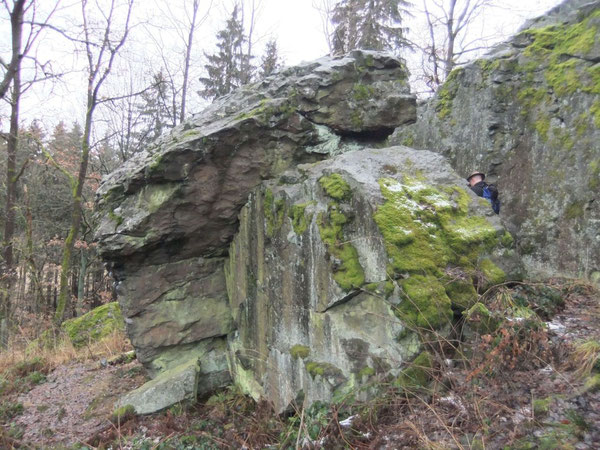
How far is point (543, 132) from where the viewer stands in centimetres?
572

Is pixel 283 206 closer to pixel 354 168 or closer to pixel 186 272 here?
pixel 354 168

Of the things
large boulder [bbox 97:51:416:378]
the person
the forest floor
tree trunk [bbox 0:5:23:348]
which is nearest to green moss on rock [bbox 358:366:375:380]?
the forest floor

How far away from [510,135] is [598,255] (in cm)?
224

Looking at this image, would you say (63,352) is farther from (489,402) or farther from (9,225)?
(489,402)

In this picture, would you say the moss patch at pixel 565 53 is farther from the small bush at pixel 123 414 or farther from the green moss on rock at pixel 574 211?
the small bush at pixel 123 414

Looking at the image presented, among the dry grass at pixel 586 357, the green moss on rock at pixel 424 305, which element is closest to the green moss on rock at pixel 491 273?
the green moss on rock at pixel 424 305

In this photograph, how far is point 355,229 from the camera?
10.7ft

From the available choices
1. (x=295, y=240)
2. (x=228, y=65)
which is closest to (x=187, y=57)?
(x=228, y=65)

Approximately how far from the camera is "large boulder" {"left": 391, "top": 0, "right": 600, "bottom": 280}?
16.9 feet

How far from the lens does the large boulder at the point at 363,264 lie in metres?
2.86

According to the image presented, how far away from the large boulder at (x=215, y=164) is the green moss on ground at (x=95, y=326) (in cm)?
327

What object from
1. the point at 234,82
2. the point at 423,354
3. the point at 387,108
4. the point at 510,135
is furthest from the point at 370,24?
the point at 423,354

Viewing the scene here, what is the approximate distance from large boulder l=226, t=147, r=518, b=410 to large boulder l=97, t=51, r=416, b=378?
0.66 m

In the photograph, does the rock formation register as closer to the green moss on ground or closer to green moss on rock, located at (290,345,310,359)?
green moss on rock, located at (290,345,310,359)
